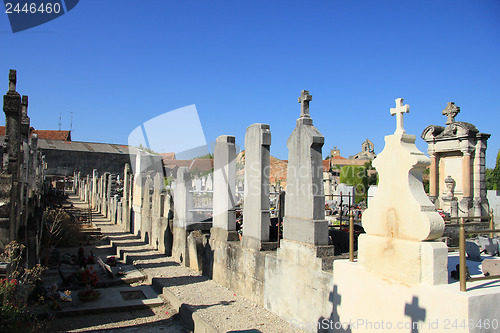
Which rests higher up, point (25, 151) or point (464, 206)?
point (25, 151)

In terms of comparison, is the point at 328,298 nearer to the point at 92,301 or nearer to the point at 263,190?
the point at 263,190

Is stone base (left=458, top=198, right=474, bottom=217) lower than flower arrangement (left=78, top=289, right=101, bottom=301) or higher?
higher

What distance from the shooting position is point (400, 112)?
3828mm

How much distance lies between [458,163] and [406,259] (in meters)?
14.1

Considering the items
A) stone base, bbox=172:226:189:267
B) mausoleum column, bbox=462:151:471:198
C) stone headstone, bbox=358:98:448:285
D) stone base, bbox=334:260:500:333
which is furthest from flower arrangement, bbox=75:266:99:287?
mausoleum column, bbox=462:151:471:198

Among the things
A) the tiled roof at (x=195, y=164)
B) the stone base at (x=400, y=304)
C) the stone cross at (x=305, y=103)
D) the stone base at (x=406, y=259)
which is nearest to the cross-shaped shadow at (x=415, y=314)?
the stone base at (x=400, y=304)

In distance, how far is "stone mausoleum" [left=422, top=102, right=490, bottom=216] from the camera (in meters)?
14.5

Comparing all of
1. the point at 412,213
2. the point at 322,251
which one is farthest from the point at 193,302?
the point at 412,213

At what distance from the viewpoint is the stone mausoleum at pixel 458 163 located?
14495mm

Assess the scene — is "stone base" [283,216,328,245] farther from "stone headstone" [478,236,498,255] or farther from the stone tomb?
"stone headstone" [478,236,498,255]

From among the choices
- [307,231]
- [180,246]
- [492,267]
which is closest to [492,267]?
[492,267]

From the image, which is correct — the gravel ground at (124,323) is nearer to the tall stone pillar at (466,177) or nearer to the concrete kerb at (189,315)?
the concrete kerb at (189,315)

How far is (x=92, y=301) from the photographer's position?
6.61 m

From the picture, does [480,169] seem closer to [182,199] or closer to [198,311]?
[182,199]
